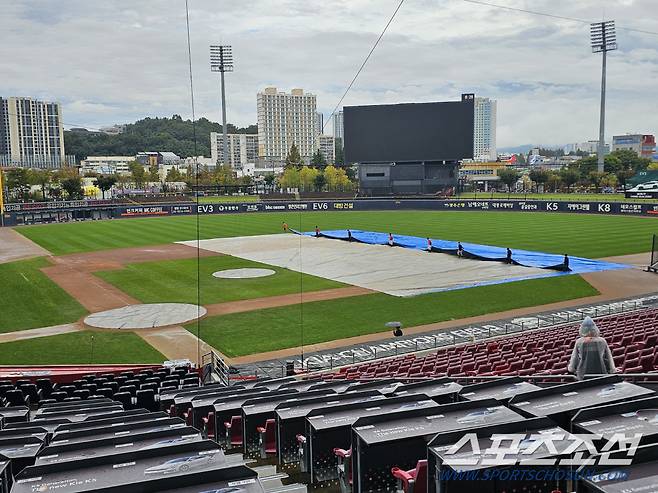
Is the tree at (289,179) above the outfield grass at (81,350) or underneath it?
above

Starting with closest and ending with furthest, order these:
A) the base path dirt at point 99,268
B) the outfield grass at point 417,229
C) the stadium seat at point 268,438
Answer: the stadium seat at point 268,438 < the base path dirt at point 99,268 < the outfield grass at point 417,229

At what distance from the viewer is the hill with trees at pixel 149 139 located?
100075mm

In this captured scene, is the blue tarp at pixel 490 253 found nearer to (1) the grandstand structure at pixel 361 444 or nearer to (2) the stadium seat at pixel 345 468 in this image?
(1) the grandstand structure at pixel 361 444

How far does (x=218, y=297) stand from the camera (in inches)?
1291

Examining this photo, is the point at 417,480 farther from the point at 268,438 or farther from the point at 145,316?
the point at 145,316

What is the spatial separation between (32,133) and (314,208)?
114111 mm

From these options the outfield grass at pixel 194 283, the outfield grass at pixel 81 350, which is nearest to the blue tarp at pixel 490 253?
the outfield grass at pixel 194 283

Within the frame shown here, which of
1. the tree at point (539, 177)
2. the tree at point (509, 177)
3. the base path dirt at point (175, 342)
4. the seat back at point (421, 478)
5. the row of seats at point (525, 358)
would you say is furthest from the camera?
the tree at point (509, 177)

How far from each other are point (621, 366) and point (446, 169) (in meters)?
95.8

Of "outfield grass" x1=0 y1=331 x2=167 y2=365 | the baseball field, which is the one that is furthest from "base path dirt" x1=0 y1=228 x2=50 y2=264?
"outfield grass" x1=0 y1=331 x2=167 y2=365

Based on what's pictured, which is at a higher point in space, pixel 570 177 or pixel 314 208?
pixel 570 177

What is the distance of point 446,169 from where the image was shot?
106 meters

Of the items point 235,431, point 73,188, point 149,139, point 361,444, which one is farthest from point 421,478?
point 149,139

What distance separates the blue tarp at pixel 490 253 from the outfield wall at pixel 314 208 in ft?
85.1
